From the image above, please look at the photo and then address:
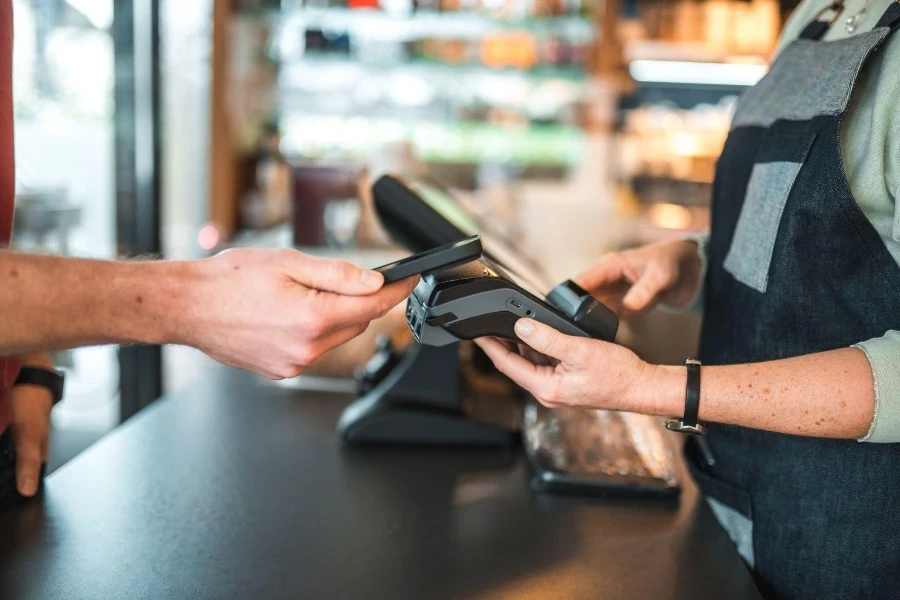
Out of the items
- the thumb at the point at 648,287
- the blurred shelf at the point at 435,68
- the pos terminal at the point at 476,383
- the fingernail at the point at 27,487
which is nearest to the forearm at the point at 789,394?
the pos terminal at the point at 476,383

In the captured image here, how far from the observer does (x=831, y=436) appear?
2.83ft

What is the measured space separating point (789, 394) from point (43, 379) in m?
0.91

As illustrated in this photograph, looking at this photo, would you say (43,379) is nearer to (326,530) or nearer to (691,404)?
(326,530)

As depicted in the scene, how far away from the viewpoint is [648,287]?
1.16 meters

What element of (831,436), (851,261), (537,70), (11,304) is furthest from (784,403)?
(537,70)

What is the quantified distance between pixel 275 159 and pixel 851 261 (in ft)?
11.2

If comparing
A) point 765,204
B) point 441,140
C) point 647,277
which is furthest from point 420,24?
point 765,204

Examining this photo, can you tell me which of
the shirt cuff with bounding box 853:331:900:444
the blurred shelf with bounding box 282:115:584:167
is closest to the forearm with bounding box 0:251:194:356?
the shirt cuff with bounding box 853:331:900:444

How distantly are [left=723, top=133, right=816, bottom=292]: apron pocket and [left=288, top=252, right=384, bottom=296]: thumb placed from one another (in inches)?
19.7

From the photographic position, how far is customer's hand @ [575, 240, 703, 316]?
116 cm

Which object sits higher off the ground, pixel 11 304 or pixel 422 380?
pixel 11 304

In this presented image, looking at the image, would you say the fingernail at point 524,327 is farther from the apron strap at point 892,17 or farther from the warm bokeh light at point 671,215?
the warm bokeh light at point 671,215

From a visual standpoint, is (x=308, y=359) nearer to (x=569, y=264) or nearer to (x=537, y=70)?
(x=569, y=264)

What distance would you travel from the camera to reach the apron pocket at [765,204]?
A: 3.22ft
